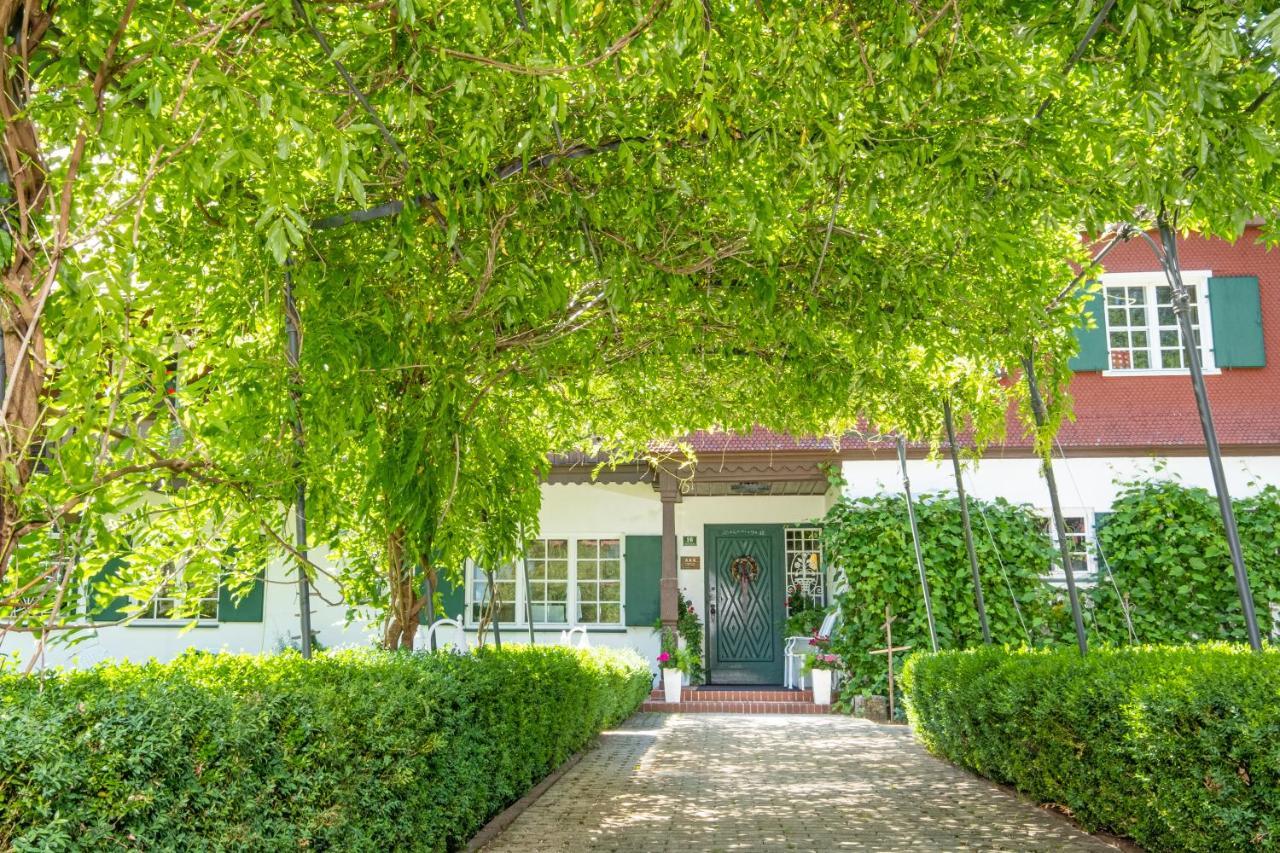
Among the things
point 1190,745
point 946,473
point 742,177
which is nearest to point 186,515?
point 742,177

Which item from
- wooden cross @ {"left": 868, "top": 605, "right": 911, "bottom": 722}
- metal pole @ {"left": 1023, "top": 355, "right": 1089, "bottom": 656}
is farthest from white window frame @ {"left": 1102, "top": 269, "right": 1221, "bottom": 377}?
metal pole @ {"left": 1023, "top": 355, "right": 1089, "bottom": 656}

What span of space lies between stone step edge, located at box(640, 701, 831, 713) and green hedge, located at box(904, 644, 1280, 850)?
18.0 ft

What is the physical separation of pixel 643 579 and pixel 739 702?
2156 mm

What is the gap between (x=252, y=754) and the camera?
11.2 feet

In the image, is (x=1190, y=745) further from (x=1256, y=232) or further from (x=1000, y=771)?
(x=1256, y=232)

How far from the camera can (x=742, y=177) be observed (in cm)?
469

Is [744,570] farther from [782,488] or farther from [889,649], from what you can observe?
[889,649]

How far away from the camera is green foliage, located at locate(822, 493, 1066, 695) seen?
12.5 metres

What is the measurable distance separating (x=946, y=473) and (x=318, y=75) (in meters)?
10.7

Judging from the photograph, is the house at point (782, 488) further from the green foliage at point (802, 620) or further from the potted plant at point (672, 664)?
the potted plant at point (672, 664)

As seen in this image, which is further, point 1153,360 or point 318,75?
point 1153,360

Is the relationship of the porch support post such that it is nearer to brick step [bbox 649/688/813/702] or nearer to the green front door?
brick step [bbox 649/688/813/702]

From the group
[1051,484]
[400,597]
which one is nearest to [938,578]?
[1051,484]

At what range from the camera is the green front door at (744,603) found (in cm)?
1520
